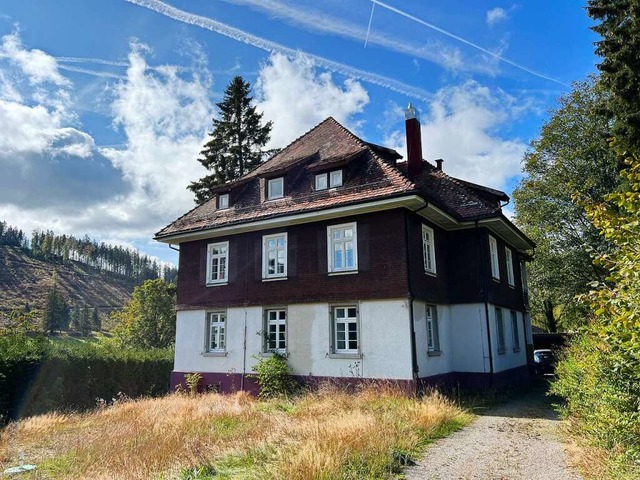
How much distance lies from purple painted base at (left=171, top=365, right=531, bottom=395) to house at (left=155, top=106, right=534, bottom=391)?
2.7 inches

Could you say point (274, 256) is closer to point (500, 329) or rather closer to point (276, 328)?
point (276, 328)

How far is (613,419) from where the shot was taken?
20.0 feet

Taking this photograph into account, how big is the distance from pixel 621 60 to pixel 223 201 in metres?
15.8

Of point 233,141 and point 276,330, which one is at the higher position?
point 233,141

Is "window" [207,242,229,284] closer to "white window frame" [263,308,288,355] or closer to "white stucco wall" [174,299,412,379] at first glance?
"white stucco wall" [174,299,412,379]

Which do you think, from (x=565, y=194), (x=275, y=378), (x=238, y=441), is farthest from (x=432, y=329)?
(x=565, y=194)

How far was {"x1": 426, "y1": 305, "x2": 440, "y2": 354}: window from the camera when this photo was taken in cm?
1625

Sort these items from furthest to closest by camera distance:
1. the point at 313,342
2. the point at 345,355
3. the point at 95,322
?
the point at 95,322 < the point at 313,342 < the point at 345,355

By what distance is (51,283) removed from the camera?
311 feet

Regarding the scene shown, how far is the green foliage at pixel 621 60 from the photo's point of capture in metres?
16.8

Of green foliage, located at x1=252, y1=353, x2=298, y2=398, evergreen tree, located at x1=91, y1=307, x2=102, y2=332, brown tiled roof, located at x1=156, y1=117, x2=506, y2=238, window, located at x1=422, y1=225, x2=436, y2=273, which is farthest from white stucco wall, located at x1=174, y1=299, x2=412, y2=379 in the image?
evergreen tree, located at x1=91, y1=307, x2=102, y2=332

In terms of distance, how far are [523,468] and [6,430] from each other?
39.7 feet

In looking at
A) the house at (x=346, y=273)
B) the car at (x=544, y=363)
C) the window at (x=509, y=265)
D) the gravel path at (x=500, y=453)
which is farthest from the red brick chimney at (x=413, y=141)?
the car at (x=544, y=363)

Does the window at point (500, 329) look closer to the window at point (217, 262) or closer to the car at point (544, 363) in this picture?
the car at point (544, 363)
